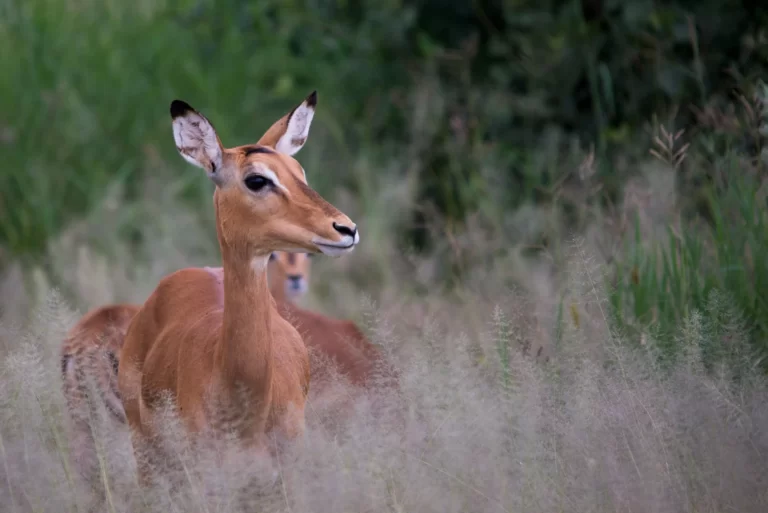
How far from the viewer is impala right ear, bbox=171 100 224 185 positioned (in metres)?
4.30

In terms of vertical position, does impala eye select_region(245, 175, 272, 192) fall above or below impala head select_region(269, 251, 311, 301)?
above

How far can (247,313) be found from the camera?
423cm

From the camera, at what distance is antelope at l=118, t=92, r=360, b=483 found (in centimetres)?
414

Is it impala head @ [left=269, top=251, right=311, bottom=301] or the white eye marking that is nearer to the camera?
the white eye marking

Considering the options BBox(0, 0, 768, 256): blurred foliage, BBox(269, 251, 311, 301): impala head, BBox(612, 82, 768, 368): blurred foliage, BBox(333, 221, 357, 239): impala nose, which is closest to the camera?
BBox(333, 221, 357, 239): impala nose

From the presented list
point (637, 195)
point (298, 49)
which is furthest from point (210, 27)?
point (637, 195)

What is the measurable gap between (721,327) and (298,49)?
469 cm

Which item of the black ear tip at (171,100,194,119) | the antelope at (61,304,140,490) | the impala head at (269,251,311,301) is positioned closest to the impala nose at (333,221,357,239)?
the black ear tip at (171,100,194,119)

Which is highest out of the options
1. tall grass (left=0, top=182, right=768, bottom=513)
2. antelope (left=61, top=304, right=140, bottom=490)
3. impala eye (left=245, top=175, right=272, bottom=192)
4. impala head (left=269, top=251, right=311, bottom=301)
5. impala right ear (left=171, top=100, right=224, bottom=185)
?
impala right ear (left=171, top=100, right=224, bottom=185)

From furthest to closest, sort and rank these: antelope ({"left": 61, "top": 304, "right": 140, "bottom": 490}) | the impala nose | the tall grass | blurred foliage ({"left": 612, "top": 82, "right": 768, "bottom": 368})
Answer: blurred foliage ({"left": 612, "top": 82, "right": 768, "bottom": 368})
antelope ({"left": 61, "top": 304, "right": 140, "bottom": 490})
the impala nose
the tall grass

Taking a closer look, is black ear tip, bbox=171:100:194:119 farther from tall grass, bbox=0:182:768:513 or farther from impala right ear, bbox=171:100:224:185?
tall grass, bbox=0:182:768:513

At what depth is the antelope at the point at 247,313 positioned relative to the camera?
4.14 meters

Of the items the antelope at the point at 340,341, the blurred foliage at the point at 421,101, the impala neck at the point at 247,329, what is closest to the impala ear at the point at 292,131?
the impala neck at the point at 247,329

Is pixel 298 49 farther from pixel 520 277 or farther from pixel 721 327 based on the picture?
pixel 721 327
